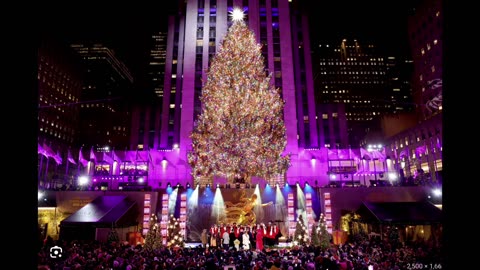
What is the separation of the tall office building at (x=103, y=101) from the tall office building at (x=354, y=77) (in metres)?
73.7

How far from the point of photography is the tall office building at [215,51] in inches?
1948

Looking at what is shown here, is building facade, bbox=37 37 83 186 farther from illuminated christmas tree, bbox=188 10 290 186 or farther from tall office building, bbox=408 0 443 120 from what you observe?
tall office building, bbox=408 0 443 120

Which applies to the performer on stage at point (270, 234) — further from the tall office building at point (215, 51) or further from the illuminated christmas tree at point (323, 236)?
the tall office building at point (215, 51)

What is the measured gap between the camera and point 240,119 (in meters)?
33.5

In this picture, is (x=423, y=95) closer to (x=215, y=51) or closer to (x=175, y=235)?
(x=215, y=51)

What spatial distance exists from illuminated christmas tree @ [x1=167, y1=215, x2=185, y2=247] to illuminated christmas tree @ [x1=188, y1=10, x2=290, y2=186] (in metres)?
7.79

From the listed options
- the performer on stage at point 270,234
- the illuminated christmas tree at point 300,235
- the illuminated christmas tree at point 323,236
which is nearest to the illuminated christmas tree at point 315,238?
the illuminated christmas tree at point 323,236

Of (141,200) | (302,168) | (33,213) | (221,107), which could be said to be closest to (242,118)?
(221,107)

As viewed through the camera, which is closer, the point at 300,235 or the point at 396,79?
the point at 300,235

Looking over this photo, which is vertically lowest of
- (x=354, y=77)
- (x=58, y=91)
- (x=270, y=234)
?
(x=270, y=234)

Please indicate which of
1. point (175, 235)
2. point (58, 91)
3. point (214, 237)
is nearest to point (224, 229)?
point (214, 237)

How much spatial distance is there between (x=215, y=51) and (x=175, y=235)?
32.4 meters

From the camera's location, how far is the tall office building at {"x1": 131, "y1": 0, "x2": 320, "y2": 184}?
49469 mm

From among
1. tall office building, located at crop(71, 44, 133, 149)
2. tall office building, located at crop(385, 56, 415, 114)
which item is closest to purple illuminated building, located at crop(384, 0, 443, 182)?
tall office building, located at crop(385, 56, 415, 114)
